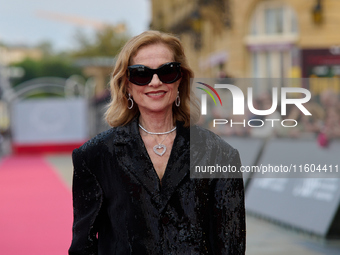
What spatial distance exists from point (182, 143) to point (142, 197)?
305 mm

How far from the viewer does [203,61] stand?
29781 millimetres

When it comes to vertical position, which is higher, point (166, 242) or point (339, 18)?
point (339, 18)

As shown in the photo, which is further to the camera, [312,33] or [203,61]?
[203,61]

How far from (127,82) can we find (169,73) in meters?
0.24

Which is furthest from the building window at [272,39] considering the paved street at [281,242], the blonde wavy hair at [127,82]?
the blonde wavy hair at [127,82]

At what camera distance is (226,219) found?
2.48 meters

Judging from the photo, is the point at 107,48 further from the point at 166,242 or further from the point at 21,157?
the point at 166,242

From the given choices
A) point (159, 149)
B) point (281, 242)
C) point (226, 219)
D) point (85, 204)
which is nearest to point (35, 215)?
point (281, 242)

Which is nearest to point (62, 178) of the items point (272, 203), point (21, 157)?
point (272, 203)

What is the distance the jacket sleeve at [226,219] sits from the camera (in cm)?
247

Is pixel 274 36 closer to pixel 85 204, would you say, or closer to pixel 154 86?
pixel 154 86

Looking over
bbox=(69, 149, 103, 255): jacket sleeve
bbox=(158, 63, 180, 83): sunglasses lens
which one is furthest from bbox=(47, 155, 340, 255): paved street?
bbox=(158, 63, 180, 83): sunglasses lens

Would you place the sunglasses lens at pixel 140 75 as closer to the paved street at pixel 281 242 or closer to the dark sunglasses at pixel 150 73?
the dark sunglasses at pixel 150 73

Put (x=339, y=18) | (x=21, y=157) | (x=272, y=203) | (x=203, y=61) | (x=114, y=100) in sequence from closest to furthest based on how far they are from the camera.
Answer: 1. (x=114, y=100)
2. (x=272, y=203)
3. (x=339, y=18)
4. (x=21, y=157)
5. (x=203, y=61)
